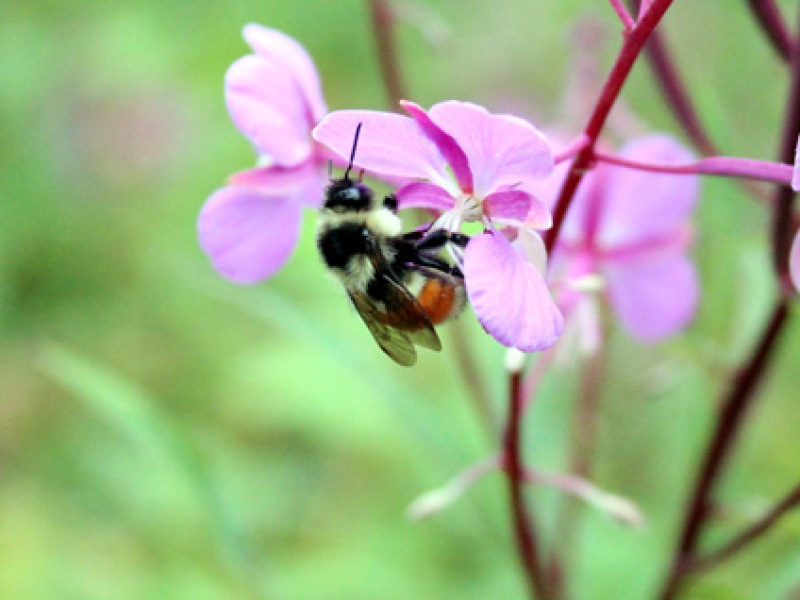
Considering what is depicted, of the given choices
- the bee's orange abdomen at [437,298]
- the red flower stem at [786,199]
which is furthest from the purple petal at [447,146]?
the red flower stem at [786,199]

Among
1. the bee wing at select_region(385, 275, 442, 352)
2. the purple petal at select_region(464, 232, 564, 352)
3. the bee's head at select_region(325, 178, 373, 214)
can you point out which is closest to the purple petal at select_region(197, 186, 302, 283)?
the bee's head at select_region(325, 178, 373, 214)

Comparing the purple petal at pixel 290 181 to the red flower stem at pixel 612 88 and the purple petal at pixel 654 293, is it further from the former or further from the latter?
the purple petal at pixel 654 293

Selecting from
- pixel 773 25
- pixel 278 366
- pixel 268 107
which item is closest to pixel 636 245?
pixel 773 25

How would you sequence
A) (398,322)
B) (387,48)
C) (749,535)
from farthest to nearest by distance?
(387,48)
(749,535)
(398,322)

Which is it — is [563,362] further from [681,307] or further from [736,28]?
[736,28]

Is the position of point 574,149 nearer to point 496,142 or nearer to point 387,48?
point 496,142

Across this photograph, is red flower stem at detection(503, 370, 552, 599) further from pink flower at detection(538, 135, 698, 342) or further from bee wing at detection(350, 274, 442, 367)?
pink flower at detection(538, 135, 698, 342)

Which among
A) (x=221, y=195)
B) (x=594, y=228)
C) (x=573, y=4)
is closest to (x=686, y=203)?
(x=594, y=228)
